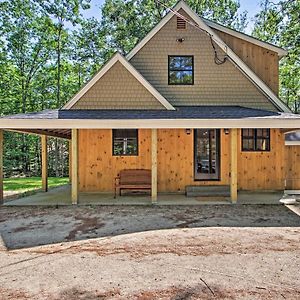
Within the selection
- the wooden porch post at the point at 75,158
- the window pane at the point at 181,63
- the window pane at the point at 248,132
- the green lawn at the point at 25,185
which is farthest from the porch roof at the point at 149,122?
the green lawn at the point at 25,185

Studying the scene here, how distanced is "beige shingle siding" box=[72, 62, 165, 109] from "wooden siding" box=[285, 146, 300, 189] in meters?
5.64

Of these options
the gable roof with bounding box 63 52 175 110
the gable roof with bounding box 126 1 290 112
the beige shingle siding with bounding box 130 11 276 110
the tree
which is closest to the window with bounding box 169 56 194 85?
the beige shingle siding with bounding box 130 11 276 110

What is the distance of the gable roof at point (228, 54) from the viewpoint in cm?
1138

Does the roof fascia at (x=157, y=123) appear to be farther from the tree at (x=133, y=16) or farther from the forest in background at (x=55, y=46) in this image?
the tree at (x=133, y=16)

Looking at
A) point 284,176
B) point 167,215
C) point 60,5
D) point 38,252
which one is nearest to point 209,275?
point 38,252

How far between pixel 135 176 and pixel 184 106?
3278mm

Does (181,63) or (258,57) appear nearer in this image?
(181,63)

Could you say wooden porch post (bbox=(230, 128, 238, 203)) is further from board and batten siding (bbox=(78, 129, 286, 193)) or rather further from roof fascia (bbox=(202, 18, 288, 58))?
roof fascia (bbox=(202, 18, 288, 58))

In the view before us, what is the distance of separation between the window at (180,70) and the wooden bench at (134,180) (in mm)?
3818

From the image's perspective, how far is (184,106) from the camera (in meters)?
11.3

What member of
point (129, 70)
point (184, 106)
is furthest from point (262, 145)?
point (129, 70)

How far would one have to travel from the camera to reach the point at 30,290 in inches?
140

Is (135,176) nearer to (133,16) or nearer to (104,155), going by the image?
(104,155)

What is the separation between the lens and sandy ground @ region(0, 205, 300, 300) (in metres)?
3.57
